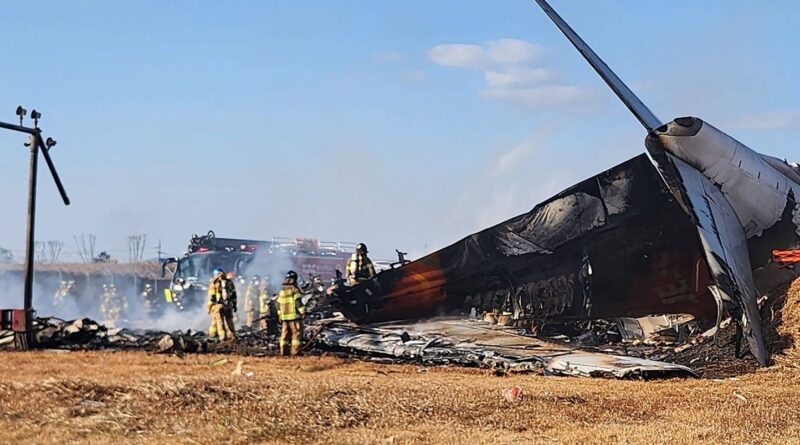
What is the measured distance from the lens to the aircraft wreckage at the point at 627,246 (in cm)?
1356

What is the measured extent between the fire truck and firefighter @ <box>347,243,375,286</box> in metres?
4.66

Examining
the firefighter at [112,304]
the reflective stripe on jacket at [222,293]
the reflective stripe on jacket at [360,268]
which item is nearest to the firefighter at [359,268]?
the reflective stripe on jacket at [360,268]

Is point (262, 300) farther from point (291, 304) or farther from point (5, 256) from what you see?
point (5, 256)

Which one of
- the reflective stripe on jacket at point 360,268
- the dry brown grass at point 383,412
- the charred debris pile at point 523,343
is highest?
the reflective stripe on jacket at point 360,268

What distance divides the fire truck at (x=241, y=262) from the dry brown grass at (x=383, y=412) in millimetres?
15305

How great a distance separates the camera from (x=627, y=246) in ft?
54.1

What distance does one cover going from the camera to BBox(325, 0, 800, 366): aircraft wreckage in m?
13.6

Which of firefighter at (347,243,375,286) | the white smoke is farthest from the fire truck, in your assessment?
firefighter at (347,243,375,286)

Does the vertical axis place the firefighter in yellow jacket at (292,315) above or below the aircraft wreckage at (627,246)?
below

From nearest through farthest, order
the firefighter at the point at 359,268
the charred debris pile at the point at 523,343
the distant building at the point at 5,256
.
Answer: the charred debris pile at the point at 523,343
the firefighter at the point at 359,268
the distant building at the point at 5,256

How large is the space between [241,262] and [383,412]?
68.7ft

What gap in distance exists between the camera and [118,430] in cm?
627

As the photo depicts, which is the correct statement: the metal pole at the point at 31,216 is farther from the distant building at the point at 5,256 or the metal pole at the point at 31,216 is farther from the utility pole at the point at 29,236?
the distant building at the point at 5,256

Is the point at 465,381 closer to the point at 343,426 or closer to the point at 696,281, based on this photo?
the point at 343,426
